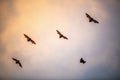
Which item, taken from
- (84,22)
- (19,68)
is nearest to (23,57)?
(19,68)

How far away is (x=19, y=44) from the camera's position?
44.5 feet

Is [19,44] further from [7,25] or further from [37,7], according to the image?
[37,7]

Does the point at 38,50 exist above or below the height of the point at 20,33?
below


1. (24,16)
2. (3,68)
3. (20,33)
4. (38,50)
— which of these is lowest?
(3,68)

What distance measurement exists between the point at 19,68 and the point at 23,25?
9.07 feet

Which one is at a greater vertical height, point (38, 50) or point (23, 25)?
point (23, 25)

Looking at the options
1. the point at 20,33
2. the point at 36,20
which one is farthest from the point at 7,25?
the point at 36,20

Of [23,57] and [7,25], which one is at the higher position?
[7,25]

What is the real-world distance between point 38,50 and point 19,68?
5.63 ft

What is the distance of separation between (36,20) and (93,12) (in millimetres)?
3558

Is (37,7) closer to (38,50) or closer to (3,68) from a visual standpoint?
(38,50)

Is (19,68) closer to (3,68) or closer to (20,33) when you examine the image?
(3,68)

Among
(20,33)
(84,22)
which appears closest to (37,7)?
(20,33)

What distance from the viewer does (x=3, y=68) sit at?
13.7m
